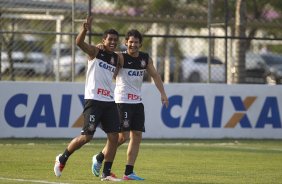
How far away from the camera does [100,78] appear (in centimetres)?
1287

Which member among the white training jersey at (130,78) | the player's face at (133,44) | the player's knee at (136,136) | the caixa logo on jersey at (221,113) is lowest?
the caixa logo on jersey at (221,113)

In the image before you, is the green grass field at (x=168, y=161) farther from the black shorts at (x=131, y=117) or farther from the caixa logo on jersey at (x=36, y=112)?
the black shorts at (x=131, y=117)

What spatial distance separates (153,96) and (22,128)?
2946 millimetres

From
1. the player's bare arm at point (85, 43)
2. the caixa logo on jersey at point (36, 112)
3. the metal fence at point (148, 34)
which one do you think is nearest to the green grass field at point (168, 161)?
the caixa logo on jersey at point (36, 112)

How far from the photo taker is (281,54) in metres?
31.4

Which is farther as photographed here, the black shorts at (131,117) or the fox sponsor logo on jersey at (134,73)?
the fox sponsor logo on jersey at (134,73)

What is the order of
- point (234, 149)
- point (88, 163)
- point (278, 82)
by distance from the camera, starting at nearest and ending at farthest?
point (88, 163) < point (234, 149) < point (278, 82)

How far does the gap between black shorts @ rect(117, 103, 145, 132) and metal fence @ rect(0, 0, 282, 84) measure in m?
7.40

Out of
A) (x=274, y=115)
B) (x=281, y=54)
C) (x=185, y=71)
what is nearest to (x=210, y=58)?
(x=274, y=115)

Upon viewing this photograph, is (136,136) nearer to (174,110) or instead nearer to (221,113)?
(174,110)

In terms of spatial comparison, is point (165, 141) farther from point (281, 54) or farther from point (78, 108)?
point (281, 54)

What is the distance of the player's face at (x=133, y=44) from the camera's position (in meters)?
13.3

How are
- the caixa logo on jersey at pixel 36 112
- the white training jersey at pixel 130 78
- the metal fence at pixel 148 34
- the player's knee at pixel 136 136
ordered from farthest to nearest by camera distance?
the metal fence at pixel 148 34 → the caixa logo on jersey at pixel 36 112 → the white training jersey at pixel 130 78 → the player's knee at pixel 136 136

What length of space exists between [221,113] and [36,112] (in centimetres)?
415
